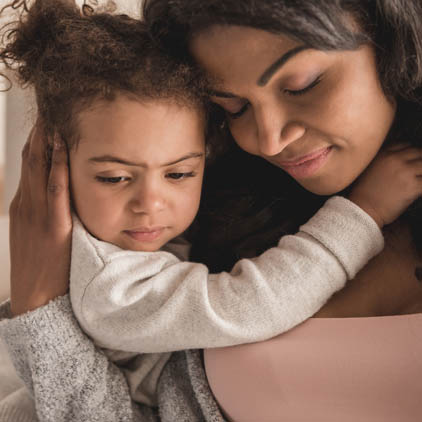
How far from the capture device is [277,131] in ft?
3.15

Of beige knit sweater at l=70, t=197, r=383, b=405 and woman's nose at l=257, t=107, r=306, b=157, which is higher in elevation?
woman's nose at l=257, t=107, r=306, b=157

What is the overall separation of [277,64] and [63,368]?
2.17 feet

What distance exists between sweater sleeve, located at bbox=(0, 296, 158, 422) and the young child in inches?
1.4

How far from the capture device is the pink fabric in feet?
2.98

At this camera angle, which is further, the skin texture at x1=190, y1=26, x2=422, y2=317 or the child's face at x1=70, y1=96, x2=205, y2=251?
the child's face at x1=70, y1=96, x2=205, y2=251

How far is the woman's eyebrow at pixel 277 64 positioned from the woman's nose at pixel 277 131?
0.07 metres

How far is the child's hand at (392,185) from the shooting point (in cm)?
104

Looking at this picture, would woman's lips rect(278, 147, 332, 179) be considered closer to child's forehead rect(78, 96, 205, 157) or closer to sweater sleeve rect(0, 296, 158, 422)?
child's forehead rect(78, 96, 205, 157)

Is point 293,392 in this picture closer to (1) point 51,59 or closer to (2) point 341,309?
(2) point 341,309

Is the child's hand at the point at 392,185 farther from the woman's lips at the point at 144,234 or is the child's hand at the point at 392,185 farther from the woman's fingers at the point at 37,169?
the woman's fingers at the point at 37,169

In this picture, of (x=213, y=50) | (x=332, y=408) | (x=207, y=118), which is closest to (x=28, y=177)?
(x=207, y=118)

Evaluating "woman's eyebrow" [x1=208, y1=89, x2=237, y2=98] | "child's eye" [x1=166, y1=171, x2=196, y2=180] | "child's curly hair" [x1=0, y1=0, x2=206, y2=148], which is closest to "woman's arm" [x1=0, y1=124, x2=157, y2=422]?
"child's curly hair" [x1=0, y1=0, x2=206, y2=148]

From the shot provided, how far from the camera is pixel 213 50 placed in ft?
3.02

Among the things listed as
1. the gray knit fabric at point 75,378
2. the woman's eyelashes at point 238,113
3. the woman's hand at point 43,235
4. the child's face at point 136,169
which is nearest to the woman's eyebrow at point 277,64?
the woman's eyelashes at point 238,113
